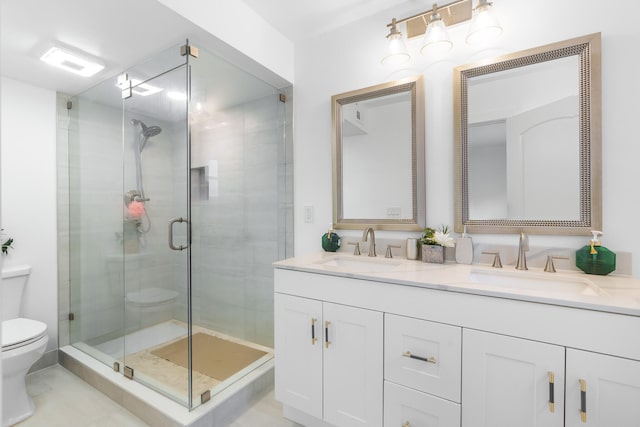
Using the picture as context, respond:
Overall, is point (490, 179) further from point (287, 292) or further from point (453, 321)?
point (287, 292)

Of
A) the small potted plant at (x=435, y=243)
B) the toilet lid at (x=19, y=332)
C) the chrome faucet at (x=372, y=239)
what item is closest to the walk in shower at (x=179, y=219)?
the toilet lid at (x=19, y=332)

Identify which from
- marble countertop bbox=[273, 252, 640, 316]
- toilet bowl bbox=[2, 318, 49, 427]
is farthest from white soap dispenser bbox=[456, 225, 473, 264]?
toilet bowl bbox=[2, 318, 49, 427]

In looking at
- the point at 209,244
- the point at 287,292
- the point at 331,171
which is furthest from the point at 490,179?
the point at 209,244

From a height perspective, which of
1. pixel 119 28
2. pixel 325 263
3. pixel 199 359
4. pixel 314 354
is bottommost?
pixel 199 359

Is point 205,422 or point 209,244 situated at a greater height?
point 209,244

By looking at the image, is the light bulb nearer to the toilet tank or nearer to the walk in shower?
the walk in shower

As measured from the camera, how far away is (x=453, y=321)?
1137mm

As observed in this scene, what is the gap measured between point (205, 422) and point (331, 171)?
1604 millimetres

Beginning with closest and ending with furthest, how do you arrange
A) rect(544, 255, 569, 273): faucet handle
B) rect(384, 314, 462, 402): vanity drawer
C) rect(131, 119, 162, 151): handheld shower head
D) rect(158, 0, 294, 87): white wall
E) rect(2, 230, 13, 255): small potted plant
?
rect(384, 314, 462, 402): vanity drawer < rect(544, 255, 569, 273): faucet handle < rect(158, 0, 294, 87): white wall < rect(131, 119, 162, 151): handheld shower head < rect(2, 230, 13, 255): small potted plant

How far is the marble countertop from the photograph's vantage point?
964mm

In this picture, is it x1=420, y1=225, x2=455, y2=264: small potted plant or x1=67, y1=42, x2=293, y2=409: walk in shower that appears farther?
x1=67, y1=42, x2=293, y2=409: walk in shower

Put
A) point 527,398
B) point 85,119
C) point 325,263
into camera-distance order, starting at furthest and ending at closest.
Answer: point 85,119 → point 325,263 → point 527,398

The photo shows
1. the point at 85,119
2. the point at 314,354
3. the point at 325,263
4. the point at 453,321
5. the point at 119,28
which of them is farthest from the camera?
the point at 85,119

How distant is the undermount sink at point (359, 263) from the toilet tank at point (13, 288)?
2.13m
